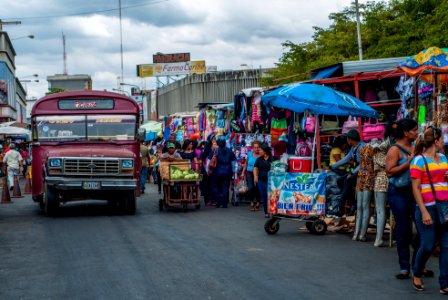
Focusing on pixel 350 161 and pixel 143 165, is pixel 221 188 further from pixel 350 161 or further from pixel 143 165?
pixel 350 161

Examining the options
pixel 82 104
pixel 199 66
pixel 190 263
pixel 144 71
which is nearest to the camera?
pixel 190 263

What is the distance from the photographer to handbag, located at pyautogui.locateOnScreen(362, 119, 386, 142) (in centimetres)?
1631

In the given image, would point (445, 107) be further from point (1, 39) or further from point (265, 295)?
point (1, 39)

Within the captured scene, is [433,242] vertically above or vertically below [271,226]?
above

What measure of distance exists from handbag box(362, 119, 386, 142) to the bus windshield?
5897 mm

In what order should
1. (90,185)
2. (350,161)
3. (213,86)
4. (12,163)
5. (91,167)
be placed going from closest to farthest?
1. (350,161)
2. (90,185)
3. (91,167)
4. (12,163)
5. (213,86)

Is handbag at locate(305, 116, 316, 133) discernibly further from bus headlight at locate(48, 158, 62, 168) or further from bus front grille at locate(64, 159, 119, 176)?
bus headlight at locate(48, 158, 62, 168)

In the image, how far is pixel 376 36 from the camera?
120ft

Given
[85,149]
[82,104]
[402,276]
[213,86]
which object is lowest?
[402,276]

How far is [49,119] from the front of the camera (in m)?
19.4

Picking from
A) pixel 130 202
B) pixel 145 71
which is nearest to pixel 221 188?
pixel 130 202

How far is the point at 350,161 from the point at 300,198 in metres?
1.24

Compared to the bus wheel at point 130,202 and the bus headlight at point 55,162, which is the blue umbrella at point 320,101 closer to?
the bus wheel at point 130,202

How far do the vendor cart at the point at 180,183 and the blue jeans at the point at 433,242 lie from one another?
10924 millimetres
